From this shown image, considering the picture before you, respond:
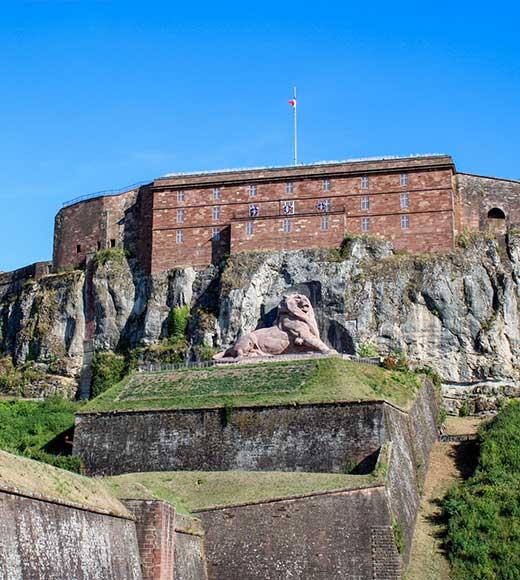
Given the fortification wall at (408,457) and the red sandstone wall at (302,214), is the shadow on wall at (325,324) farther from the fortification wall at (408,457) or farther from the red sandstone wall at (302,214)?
the fortification wall at (408,457)

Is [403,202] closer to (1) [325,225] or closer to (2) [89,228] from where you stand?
(1) [325,225]

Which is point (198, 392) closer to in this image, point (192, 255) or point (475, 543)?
point (475, 543)

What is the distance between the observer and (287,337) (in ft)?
147

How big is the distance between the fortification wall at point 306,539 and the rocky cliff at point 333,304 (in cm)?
1976

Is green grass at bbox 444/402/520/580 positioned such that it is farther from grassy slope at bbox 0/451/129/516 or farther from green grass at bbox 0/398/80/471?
green grass at bbox 0/398/80/471

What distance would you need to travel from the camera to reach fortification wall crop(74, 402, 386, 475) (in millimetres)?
36625

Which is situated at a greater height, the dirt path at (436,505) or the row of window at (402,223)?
the row of window at (402,223)

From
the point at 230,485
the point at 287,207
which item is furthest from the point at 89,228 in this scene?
the point at 230,485

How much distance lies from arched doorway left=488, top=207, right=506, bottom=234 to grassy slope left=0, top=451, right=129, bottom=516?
40.1 m

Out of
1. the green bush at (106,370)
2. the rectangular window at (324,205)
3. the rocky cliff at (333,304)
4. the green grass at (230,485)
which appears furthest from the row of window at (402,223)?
the green grass at (230,485)

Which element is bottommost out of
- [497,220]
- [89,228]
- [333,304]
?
[333,304]

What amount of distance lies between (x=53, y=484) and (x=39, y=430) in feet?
76.7

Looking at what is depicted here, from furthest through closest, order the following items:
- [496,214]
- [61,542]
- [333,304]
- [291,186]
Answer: [291,186], [496,214], [333,304], [61,542]

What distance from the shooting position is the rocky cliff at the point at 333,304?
5628 centimetres
